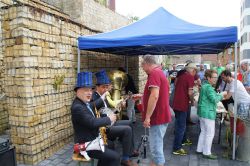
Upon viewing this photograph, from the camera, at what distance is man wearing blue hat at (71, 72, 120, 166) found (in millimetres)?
3352

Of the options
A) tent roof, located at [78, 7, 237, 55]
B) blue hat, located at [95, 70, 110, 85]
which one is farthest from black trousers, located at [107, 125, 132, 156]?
tent roof, located at [78, 7, 237, 55]

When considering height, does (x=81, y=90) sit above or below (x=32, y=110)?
above

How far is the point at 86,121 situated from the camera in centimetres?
332

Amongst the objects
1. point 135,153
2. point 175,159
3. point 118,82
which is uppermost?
point 118,82

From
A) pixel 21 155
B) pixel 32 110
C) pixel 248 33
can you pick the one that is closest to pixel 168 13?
pixel 32 110

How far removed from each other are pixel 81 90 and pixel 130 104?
3734mm

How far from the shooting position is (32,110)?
4.56 m

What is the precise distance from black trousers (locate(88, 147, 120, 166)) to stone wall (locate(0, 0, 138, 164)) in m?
1.54

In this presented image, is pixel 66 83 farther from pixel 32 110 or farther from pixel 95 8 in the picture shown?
pixel 95 8

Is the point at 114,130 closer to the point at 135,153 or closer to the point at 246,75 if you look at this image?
the point at 135,153

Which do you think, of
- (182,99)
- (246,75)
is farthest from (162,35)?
(246,75)

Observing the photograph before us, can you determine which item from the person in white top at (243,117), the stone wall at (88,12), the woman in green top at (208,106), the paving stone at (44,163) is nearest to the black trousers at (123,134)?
the paving stone at (44,163)

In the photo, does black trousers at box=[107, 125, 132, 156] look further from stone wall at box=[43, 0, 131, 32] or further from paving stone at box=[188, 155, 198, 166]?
stone wall at box=[43, 0, 131, 32]

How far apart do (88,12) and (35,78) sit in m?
5.48
